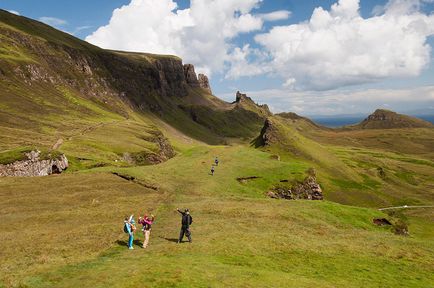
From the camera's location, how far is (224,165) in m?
102

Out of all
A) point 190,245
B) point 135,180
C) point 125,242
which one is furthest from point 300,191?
point 125,242

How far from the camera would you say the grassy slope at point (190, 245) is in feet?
99.0

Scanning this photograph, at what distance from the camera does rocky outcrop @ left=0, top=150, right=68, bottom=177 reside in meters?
91.2

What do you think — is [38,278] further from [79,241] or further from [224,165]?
[224,165]

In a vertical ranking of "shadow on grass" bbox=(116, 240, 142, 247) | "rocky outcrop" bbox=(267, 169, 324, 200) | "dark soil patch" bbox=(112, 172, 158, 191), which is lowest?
"rocky outcrop" bbox=(267, 169, 324, 200)

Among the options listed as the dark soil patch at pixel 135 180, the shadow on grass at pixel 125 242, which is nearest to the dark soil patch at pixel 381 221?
the dark soil patch at pixel 135 180

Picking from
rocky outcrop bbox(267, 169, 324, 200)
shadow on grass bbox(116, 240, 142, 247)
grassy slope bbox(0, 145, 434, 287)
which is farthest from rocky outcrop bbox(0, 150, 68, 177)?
shadow on grass bbox(116, 240, 142, 247)

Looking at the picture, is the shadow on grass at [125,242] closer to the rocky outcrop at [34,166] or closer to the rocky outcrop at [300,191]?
the rocky outcrop at [300,191]

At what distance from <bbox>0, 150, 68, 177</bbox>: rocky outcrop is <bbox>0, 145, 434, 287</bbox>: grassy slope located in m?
22.7

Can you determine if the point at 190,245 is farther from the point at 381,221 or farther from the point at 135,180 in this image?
the point at 381,221

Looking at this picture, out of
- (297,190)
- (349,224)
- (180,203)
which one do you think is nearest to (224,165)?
(297,190)

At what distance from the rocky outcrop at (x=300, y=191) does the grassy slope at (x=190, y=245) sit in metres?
23.3

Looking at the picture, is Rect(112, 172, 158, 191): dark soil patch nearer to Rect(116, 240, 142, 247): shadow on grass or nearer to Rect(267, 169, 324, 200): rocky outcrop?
Rect(116, 240, 142, 247): shadow on grass

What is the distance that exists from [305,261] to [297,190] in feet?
214
